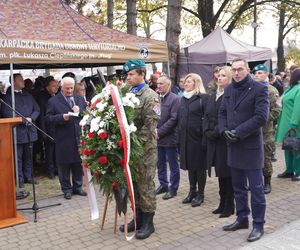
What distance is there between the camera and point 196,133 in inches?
228

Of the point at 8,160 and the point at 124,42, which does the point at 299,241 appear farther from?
the point at 124,42

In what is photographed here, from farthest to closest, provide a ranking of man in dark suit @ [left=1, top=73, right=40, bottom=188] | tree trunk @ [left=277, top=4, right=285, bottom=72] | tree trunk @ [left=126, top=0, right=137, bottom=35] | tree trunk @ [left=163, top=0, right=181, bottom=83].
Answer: tree trunk @ [left=277, top=4, right=285, bottom=72] → tree trunk @ [left=126, top=0, right=137, bottom=35] → tree trunk @ [left=163, top=0, right=181, bottom=83] → man in dark suit @ [left=1, top=73, right=40, bottom=188]

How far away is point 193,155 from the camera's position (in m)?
5.80

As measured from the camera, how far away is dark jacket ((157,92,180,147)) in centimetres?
641

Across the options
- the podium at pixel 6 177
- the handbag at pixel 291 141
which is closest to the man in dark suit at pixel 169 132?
the handbag at pixel 291 141

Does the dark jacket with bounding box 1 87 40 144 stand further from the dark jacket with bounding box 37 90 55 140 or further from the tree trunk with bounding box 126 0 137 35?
the tree trunk with bounding box 126 0 137 35

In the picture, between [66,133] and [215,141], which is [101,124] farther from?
[66,133]

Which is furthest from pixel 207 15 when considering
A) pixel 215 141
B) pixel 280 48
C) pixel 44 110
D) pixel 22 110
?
pixel 215 141

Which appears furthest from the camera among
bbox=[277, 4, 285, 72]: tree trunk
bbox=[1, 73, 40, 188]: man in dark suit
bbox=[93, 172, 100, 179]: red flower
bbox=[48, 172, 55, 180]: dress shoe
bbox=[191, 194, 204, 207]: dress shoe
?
bbox=[277, 4, 285, 72]: tree trunk

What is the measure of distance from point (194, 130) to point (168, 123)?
71cm

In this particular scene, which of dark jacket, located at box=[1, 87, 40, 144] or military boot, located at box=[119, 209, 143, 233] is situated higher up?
dark jacket, located at box=[1, 87, 40, 144]

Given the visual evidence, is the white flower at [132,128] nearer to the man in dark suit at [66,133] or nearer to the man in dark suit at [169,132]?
the man in dark suit at [169,132]

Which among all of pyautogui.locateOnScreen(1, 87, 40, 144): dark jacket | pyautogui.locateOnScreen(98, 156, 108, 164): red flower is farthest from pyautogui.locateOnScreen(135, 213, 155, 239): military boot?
pyautogui.locateOnScreen(1, 87, 40, 144): dark jacket

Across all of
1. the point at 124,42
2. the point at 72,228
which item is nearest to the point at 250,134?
the point at 72,228
